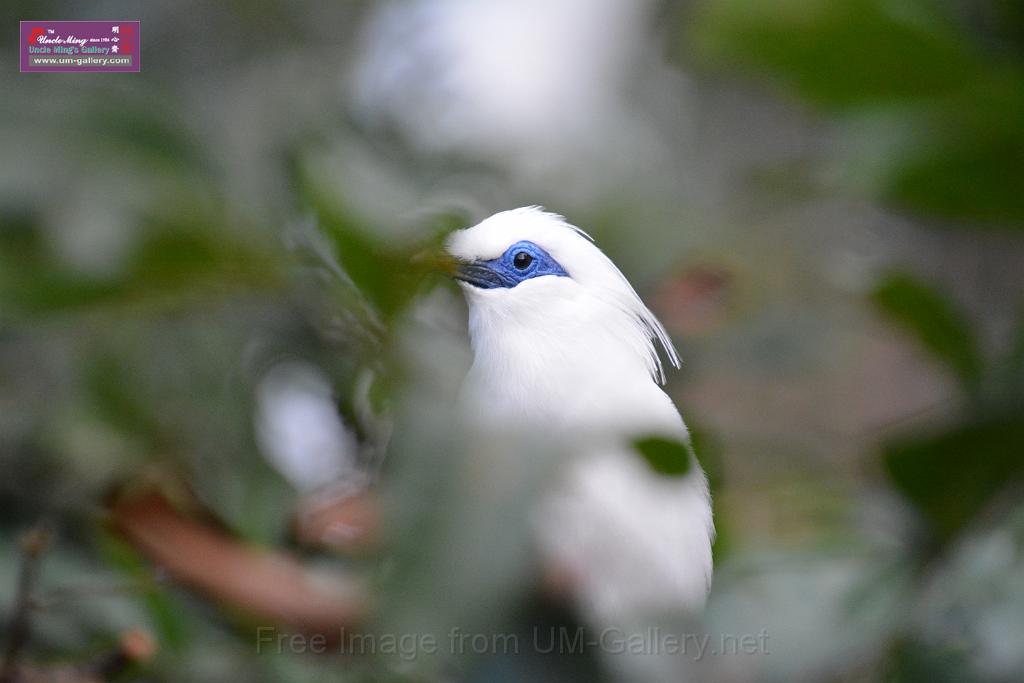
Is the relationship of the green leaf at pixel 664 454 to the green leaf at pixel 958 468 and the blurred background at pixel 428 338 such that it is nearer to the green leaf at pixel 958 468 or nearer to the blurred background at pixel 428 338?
the blurred background at pixel 428 338

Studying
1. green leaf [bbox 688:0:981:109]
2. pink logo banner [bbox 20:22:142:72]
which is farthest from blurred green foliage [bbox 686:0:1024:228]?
pink logo banner [bbox 20:22:142:72]

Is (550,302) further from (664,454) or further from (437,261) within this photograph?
(664,454)

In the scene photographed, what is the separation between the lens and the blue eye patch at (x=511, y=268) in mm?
853

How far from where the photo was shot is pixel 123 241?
0.89 meters

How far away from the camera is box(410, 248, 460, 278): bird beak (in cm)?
77

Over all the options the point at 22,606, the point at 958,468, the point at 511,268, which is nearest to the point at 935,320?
the point at 958,468

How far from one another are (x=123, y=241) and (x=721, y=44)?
0.50 meters

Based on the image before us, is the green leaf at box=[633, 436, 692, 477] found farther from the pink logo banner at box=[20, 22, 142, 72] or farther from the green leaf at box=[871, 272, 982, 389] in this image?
the pink logo banner at box=[20, 22, 142, 72]

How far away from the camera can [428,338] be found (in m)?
0.73

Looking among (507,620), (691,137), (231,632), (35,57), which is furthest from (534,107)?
(507,620)

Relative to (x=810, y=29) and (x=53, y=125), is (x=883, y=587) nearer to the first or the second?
(x=810, y=29)

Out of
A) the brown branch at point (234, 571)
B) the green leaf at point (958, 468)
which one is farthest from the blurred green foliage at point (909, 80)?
the brown branch at point (234, 571)

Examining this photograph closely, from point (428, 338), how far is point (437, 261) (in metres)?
→ 0.09

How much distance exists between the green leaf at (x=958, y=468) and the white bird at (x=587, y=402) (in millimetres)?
152
